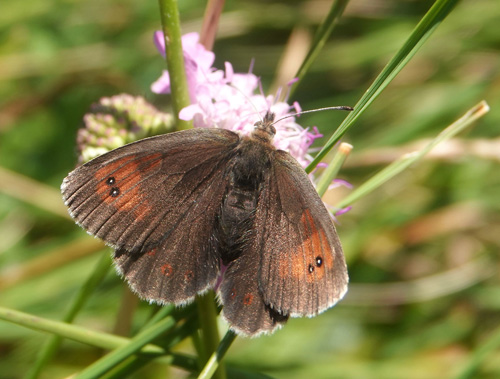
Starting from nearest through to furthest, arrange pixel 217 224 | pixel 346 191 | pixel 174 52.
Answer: pixel 174 52
pixel 217 224
pixel 346 191

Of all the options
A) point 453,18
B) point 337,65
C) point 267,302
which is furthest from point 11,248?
point 453,18

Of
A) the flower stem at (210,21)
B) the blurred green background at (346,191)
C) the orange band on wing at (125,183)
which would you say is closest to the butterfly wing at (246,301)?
the orange band on wing at (125,183)

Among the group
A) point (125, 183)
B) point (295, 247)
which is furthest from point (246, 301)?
point (125, 183)

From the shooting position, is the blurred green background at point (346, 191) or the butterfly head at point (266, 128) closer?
the butterfly head at point (266, 128)

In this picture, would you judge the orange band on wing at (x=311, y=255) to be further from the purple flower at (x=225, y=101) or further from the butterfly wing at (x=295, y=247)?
→ the purple flower at (x=225, y=101)

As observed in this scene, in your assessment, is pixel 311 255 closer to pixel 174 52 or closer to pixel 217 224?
pixel 217 224

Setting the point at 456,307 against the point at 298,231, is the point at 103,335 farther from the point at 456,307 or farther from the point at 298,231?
the point at 456,307

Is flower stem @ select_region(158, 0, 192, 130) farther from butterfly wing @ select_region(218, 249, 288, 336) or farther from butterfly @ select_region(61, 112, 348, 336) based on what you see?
butterfly wing @ select_region(218, 249, 288, 336)

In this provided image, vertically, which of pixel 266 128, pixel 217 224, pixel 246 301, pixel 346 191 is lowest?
pixel 246 301
